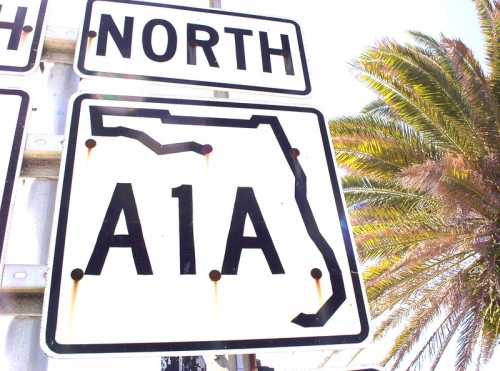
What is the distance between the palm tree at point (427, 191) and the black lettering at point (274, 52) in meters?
4.96

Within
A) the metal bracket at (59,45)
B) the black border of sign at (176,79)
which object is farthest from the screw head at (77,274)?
the metal bracket at (59,45)

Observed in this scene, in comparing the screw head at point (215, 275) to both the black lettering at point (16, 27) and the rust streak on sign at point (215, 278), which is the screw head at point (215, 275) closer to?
the rust streak on sign at point (215, 278)

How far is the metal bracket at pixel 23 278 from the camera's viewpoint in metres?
1.07

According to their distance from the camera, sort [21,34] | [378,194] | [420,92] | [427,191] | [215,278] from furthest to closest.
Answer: [378,194], [420,92], [427,191], [21,34], [215,278]

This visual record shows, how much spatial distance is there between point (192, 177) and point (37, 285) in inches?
16.4

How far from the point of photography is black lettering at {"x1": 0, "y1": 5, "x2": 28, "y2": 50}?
1.45 m

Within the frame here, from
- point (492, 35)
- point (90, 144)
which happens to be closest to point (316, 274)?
point (90, 144)

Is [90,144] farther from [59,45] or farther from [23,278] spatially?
[59,45]

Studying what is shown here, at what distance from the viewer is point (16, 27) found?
58.7 inches

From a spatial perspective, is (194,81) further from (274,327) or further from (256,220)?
(274,327)

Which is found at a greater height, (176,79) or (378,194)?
(378,194)

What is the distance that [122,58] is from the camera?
58.0 inches

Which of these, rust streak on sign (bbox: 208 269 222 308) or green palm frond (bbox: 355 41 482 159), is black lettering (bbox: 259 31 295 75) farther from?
green palm frond (bbox: 355 41 482 159)

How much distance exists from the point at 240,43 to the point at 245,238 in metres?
0.76
